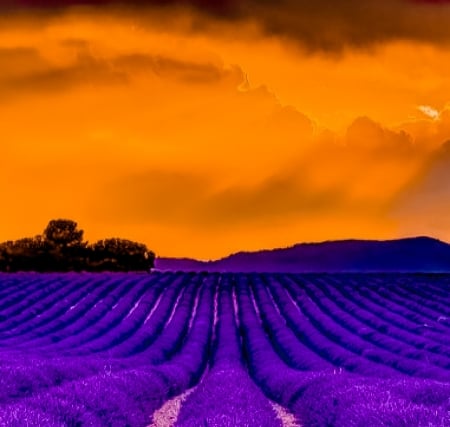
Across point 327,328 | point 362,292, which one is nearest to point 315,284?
point 362,292

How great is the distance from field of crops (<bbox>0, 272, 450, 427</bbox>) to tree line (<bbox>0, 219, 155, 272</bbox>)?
10.4m

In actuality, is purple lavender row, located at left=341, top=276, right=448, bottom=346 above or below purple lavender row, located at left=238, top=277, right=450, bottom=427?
above

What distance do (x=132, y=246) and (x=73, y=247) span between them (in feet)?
11.2

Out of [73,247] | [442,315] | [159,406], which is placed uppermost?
[73,247]

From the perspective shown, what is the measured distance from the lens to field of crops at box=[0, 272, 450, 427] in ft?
38.7

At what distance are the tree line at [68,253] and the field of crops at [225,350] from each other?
1037 cm

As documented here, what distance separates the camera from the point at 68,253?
195ft

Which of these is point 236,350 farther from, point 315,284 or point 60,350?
point 315,284

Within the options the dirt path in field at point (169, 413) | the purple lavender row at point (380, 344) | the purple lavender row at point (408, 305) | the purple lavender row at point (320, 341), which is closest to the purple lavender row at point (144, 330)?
the purple lavender row at point (320, 341)

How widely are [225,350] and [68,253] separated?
34.3m

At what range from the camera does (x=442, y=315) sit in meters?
31.5

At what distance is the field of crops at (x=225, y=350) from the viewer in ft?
38.7

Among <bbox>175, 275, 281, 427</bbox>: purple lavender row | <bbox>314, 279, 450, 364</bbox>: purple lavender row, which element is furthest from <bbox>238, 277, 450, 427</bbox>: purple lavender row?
<bbox>314, 279, 450, 364</bbox>: purple lavender row

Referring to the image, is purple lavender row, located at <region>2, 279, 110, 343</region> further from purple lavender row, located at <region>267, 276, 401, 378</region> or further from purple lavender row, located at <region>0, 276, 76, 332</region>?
purple lavender row, located at <region>267, 276, 401, 378</region>
